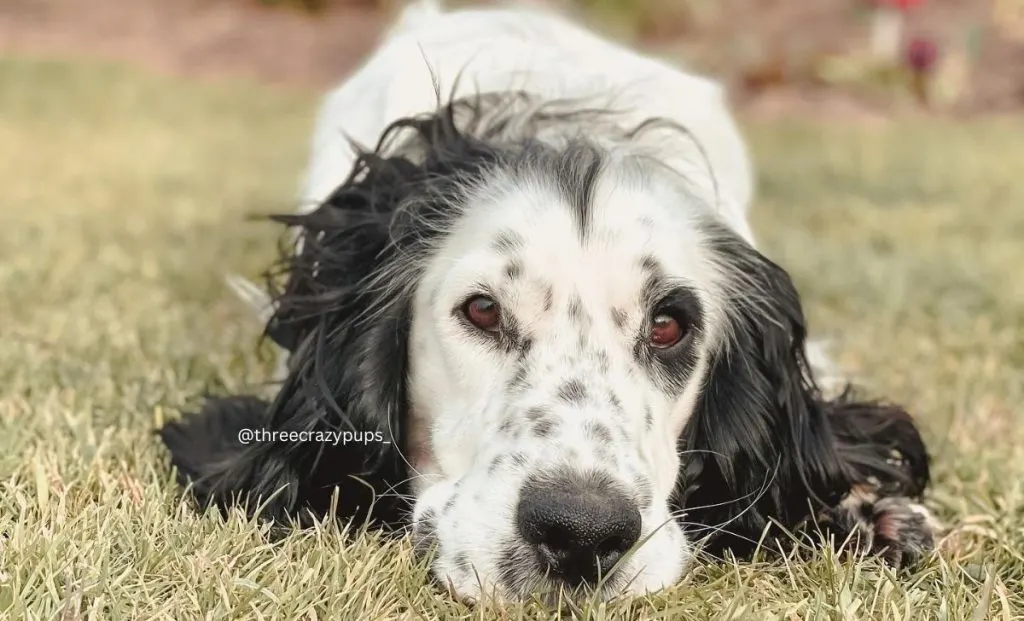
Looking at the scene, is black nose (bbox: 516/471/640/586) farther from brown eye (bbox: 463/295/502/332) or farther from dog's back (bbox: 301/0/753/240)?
dog's back (bbox: 301/0/753/240)

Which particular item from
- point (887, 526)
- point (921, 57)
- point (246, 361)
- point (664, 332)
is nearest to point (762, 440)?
point (887, 526)

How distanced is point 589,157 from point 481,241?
407 millimetres

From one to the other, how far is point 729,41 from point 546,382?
14.5 m

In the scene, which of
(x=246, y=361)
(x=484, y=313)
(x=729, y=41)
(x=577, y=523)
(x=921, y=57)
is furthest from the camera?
(x=729, y=41)

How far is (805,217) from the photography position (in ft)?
24.8

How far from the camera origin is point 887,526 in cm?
269

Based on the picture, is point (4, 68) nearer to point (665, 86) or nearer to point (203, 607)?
point (665, 86)

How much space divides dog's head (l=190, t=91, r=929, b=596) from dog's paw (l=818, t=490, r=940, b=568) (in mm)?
65

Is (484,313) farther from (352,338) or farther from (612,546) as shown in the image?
(612,546)

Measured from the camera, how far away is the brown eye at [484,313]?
2.54 meters

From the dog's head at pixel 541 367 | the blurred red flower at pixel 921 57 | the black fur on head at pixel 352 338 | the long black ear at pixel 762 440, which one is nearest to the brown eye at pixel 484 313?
the dog's head at pixel 541 367

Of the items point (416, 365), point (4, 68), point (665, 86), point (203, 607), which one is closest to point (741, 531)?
point (416, 365)

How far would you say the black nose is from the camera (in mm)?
2078

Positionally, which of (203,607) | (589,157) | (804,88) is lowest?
(804,88)
